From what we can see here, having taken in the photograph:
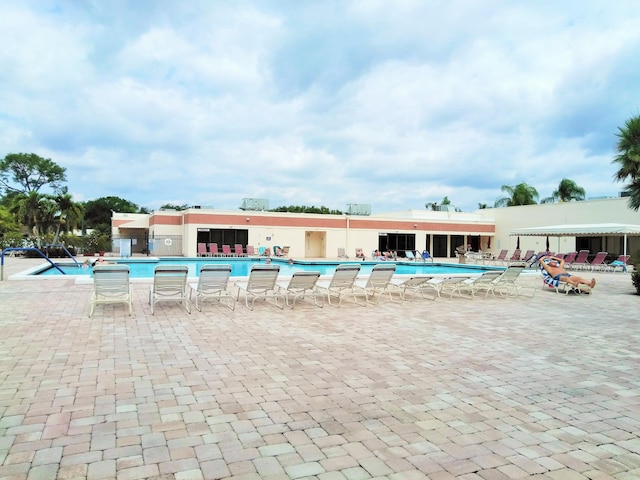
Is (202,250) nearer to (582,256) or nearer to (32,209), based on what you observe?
(32,209)

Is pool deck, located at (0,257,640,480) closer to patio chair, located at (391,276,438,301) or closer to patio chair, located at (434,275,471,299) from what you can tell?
patio chair, located at (391,276,438,301)

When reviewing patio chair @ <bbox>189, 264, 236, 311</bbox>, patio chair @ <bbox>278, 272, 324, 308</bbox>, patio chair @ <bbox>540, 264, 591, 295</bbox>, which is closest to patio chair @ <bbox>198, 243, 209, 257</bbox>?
patio chair @ <bbox>278, 272, 324, 308</bbox>

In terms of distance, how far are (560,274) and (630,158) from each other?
5.37m

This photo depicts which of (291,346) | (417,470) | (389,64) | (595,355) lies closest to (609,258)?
(389,64)

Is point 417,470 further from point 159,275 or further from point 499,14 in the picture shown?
point 499,14

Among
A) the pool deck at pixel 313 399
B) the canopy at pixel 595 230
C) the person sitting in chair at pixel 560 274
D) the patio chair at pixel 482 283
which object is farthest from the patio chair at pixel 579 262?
the pool deck at pixel 313 399

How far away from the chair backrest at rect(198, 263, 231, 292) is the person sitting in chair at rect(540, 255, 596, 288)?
9052mm

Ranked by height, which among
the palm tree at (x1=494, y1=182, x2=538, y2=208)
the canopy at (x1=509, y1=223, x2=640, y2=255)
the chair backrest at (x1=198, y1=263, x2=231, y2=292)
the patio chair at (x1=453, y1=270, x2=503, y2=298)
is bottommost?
the patio chair at (x1=453, y1=270, x2=503, y2=298)

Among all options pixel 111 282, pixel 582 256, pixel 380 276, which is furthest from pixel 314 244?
pixel 111 282

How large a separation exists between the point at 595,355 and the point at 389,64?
11.1m

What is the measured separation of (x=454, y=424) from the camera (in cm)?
337

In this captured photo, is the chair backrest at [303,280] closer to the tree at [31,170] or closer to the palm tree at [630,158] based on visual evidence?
the palm tree at [630,158]

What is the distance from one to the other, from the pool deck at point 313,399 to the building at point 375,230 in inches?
841

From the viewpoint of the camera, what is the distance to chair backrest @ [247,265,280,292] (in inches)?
349
